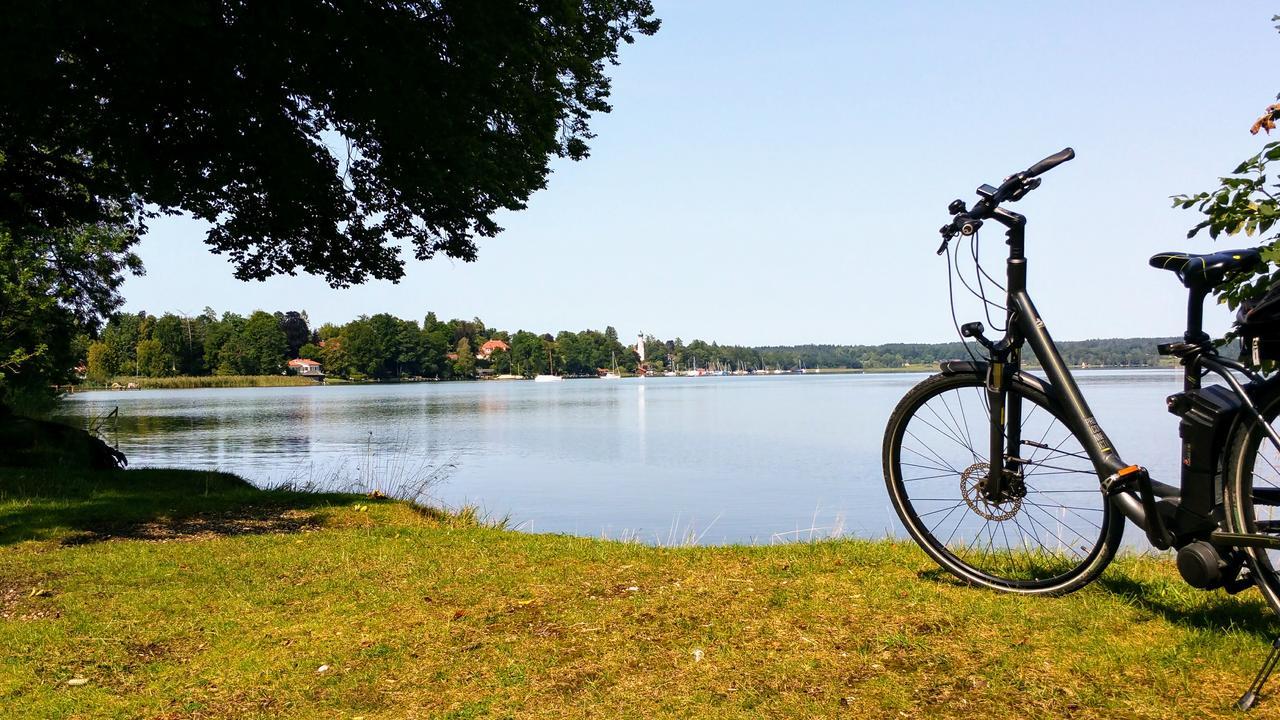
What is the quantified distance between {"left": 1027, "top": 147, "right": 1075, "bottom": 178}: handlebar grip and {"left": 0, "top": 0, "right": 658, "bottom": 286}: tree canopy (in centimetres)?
651

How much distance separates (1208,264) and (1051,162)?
3.20 feet

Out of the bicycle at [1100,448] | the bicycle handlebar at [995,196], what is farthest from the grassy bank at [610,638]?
the bicycle handlebar at [995,196]

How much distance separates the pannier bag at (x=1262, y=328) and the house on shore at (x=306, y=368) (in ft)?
581

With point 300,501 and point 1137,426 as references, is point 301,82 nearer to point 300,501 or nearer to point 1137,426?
point 300,501

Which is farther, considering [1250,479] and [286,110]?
[286,110]

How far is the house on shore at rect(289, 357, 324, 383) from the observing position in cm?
→ 17150

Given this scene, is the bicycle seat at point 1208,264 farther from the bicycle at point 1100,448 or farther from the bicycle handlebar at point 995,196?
the bicycle handlebar at point 995,196

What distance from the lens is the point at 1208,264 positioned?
152 inches

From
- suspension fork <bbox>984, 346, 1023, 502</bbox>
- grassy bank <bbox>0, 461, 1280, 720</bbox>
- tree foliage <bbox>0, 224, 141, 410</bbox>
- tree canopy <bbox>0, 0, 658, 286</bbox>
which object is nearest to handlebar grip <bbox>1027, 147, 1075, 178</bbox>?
suspension fork <bbox>984, 346, 1023, 502</bbox>

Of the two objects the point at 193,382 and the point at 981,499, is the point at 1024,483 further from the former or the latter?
the point at 193,382

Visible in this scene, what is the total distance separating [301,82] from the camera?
9.82 metres

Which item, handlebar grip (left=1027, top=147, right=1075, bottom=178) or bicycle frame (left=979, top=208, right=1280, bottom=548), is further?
handlebar grip (left=1027, top=147, right=1075, bottom=178)

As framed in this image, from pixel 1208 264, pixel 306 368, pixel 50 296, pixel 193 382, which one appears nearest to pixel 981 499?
pixel 1208 264

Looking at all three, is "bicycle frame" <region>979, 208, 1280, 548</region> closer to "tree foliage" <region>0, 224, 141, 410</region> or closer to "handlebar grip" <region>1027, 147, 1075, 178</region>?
"handlebar grip" <region>1027, 147, 1075, 178</region>
